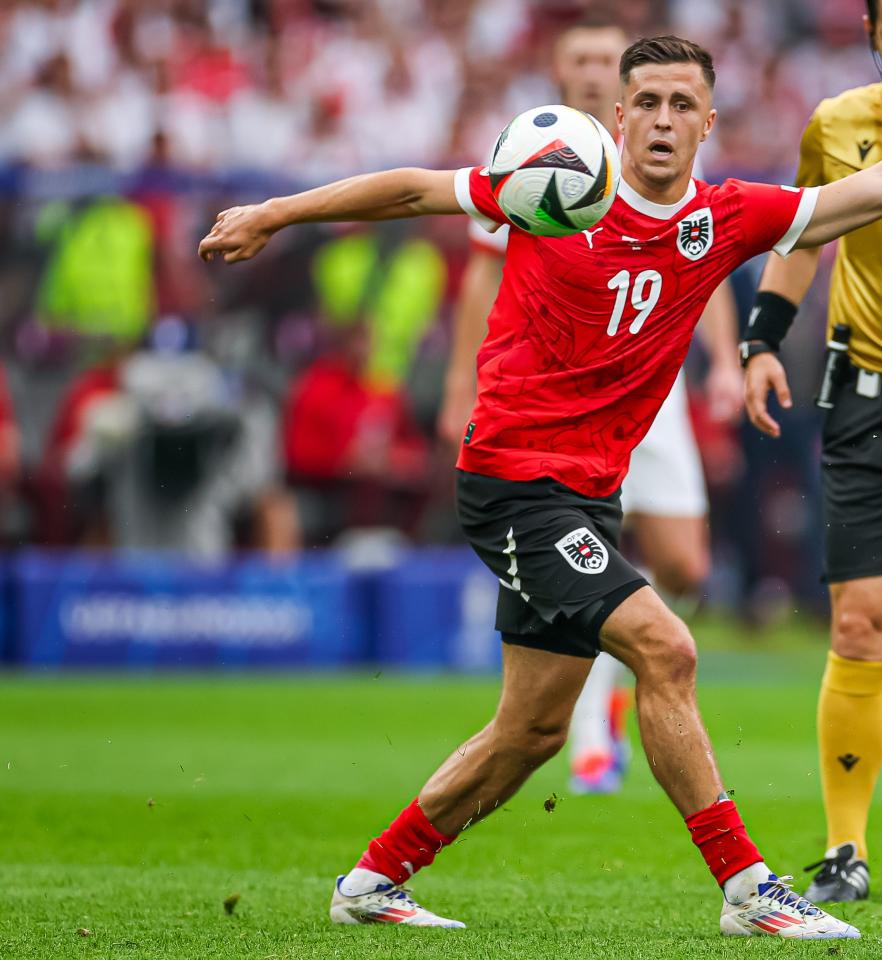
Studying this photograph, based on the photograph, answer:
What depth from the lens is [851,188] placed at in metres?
5.08

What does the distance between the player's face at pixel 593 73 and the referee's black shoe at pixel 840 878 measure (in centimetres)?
337

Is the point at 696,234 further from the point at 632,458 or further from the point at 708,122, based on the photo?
the point at 632,458

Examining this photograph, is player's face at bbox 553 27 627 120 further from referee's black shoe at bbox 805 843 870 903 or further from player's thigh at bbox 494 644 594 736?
referee's black shoe at bbox 805 843 870 903

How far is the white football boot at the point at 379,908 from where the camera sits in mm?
5156

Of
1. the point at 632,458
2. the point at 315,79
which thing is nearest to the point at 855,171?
the point at 632,458

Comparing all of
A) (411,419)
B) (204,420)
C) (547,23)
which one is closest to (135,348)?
(204,420)

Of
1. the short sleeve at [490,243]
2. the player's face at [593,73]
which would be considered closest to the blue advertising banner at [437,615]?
the short sleeve at [490,243]

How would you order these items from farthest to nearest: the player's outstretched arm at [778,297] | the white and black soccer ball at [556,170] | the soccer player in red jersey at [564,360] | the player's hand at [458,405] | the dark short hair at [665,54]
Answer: the player's hand at [458,405]
the player's outstretched arm at [778,297]
the dark short hair at [665,54]
the soccer player in red jersey at [564,360]
the white and black soccer ball at [556,170]

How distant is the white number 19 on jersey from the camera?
16.4 feet

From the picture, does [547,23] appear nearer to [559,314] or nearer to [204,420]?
[204,420]

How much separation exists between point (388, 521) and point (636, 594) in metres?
9.95

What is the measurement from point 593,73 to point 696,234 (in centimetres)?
274

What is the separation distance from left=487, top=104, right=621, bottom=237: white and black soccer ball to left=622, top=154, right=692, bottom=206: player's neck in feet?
0.57

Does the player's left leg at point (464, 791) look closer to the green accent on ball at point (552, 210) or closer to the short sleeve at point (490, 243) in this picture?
the green accent on ball at point (552, 210)
